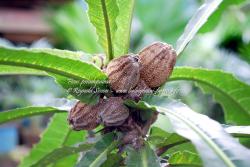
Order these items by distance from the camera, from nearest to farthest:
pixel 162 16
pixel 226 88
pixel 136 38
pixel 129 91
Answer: pixel 129 91, pixel 226 88, pixel 162 16, pixel 136 38

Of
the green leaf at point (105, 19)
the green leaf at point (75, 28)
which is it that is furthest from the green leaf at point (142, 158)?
the green leaf at point (75, 28)

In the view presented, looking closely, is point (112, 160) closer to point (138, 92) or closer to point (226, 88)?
point (138, 92)

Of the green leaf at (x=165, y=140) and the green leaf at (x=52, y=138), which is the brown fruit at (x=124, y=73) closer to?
the green leaf at (x=165, y=140)

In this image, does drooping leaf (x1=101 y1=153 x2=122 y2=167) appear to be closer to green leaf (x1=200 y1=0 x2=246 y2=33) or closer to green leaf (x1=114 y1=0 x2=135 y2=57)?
green leaf (x1=114 y1=0 x2=135 y2=57)

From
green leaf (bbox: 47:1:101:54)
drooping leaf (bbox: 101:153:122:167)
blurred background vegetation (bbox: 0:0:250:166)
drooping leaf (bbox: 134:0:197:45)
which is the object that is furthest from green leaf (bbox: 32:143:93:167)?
green leaf (bbox: 47:1:101:54)

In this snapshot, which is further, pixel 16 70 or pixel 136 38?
pixel 136 38

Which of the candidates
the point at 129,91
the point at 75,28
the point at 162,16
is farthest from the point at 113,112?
the point at 75,28

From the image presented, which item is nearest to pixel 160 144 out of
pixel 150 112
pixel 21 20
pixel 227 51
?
pixel 150 112

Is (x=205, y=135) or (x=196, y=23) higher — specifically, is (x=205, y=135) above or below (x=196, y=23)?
below
